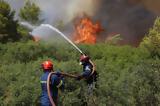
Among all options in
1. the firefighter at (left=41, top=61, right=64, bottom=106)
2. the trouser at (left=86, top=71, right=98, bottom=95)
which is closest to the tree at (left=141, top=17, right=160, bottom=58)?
the trouser at (left=86, top=71, right=98, bottom=95)

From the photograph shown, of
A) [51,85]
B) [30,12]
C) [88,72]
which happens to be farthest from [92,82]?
[30,12]

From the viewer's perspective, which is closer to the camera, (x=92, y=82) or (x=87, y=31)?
(x=92, y=82)

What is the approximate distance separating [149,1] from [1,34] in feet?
50.5

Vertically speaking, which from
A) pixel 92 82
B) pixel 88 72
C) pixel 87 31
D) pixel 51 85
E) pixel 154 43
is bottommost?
pixel 51 85

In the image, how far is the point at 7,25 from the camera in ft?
156

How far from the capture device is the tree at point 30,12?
5578 centimetres

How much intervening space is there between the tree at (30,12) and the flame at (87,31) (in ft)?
15.6

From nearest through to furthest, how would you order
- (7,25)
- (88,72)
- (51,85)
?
(51,85) < (88,72) < (7,25)

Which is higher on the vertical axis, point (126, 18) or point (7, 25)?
point (126, 18)

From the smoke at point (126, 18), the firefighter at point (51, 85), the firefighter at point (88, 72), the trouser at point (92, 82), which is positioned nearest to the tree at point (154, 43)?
the smoke at point (126, 18)

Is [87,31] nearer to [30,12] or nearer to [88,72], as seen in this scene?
[30,12]

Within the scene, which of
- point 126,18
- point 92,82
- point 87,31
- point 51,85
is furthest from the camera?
point 126,18

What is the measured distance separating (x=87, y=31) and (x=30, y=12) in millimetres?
7228

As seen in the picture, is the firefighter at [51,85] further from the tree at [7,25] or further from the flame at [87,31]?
the flame at [87,31]
